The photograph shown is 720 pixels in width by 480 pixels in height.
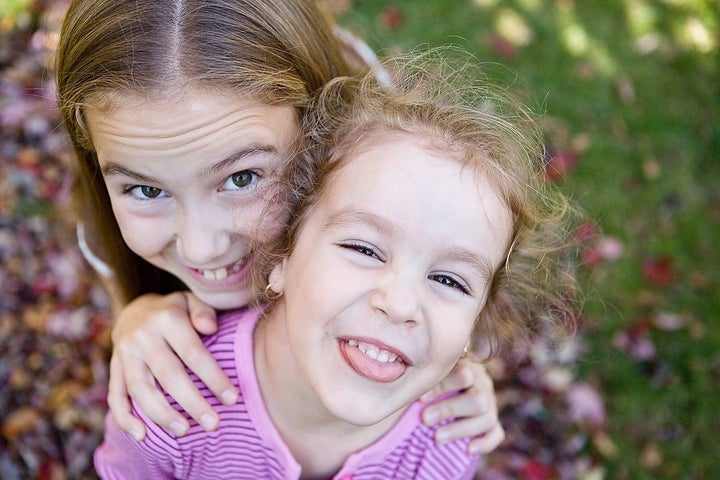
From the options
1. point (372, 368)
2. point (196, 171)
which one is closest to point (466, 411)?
point (372, 368)

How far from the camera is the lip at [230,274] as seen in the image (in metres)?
2.16

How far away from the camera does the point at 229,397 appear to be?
198cm

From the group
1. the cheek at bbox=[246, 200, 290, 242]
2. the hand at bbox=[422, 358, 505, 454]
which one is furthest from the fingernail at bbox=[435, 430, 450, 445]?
the cheek at bbox=[246, 200, 290, 242]

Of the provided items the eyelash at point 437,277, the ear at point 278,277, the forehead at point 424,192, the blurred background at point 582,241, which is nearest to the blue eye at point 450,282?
the eyelash at point 437,277

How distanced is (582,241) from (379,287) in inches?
86.5

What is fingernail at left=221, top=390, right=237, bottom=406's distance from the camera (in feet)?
6.48

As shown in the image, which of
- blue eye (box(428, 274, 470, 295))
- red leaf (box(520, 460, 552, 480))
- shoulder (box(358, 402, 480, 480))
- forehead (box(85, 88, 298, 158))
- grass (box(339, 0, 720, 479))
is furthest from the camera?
grass (box(339, 0, 720, 479))

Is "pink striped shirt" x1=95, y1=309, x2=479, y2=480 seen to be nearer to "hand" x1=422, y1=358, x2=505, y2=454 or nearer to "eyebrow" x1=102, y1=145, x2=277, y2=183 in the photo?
"hand" x1=422, y1=358, x2=505, y2=454

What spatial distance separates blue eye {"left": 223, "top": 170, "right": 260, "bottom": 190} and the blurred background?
3.24 feet

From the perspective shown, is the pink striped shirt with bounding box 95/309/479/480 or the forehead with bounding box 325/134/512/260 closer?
the forehead with bounding box 325/134/512/260

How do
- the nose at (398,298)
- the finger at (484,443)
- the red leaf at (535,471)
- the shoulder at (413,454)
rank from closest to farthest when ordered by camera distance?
the nose at (398,298) < the shoulder at (413,454) < the finger at (484,443) < the red leaf at (535,471)

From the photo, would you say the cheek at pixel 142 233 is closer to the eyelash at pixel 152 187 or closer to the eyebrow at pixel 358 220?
the eyelash at pixel 152 187

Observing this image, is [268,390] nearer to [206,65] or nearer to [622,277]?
[206,65]

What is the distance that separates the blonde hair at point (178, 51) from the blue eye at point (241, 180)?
0.69 ft
